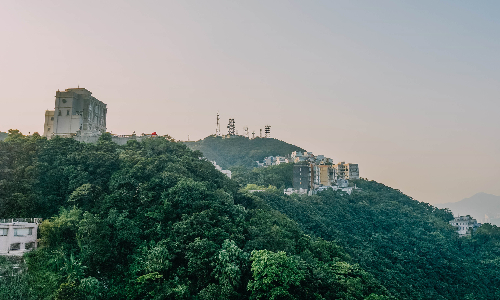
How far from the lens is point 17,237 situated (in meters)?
18.0

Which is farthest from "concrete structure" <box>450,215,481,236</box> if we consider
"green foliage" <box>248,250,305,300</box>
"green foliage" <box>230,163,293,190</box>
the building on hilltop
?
the building on hilltop

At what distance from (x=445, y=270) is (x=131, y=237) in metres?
28.6

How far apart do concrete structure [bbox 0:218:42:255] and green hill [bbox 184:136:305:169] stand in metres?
55.2

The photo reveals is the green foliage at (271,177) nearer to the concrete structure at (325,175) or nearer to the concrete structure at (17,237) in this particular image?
the concrete structure at (325,175)

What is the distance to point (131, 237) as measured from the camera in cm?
1911

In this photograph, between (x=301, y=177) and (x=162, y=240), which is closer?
(x=162, y=240)

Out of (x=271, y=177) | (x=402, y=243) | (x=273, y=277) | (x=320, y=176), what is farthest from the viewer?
(x=320, y=176)

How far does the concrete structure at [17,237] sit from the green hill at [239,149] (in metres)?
55.2

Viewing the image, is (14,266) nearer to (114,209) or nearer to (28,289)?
(28,289)

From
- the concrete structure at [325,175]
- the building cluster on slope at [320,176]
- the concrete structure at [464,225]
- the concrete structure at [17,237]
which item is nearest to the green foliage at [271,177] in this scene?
the building cluster on slope at [320,176]

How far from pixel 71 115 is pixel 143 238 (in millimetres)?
17563

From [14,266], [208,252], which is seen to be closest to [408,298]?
[208,252]

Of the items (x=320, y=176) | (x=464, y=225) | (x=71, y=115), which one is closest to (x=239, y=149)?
(x=320, y=176)

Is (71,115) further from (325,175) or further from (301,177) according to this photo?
(325,175)
